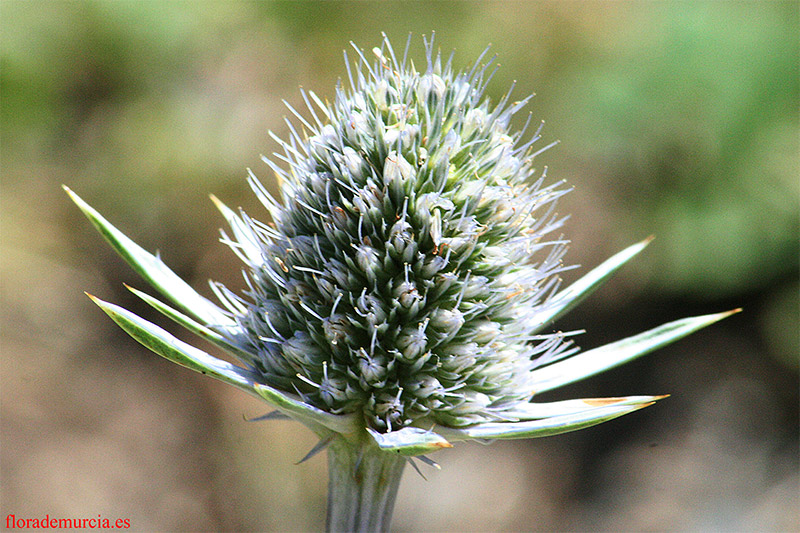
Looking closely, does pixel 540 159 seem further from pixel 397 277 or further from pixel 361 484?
pixel 361 484

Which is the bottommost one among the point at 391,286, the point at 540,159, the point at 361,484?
the point at 361,484

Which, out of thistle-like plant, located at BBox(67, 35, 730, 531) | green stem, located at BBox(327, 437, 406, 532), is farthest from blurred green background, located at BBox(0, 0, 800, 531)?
thistle-like plant, located at BBox(67, 35, 730, 531)

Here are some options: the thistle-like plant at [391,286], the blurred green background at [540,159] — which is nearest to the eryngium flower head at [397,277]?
the thistle-like plant at [391,286]

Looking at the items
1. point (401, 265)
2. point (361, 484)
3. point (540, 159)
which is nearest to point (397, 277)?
point (401, 265)

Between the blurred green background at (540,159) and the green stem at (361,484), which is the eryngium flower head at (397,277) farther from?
the blurred green background at (540,159)

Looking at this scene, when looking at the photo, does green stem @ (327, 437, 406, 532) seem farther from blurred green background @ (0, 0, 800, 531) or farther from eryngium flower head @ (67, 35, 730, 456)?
blurred green background @ (0, 0, 800, 531)

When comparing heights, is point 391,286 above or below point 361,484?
above
